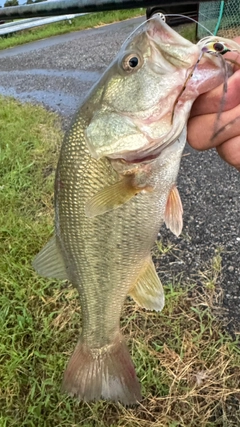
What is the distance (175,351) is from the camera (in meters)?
2.82

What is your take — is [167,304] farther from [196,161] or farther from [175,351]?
[196,161]

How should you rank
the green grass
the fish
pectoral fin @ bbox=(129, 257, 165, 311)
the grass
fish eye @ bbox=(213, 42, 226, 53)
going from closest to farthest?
fish eye @ bbox=(213, 42, 226, 53) → the fish → pectoral fin @ bbox=(129, 257, 165, 311) → the grass → the green grass

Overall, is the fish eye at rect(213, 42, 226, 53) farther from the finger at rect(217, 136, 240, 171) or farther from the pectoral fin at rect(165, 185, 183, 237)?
the pectoral fin at rect(165, 185, 183, 237)

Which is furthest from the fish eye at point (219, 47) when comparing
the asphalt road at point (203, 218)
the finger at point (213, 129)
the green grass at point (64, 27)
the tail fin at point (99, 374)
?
the green grass at point (64, 27)

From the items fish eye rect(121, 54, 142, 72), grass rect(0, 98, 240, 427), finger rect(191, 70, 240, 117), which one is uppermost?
fish eye rect(121, 54, 142, 72)

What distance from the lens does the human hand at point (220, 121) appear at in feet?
4.55

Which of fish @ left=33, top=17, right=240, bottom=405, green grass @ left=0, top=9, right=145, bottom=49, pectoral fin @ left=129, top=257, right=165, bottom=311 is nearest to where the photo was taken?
fish @ left=33, top=17, right=240, bottom=405

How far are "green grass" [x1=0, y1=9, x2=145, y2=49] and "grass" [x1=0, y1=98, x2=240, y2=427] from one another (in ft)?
45.6

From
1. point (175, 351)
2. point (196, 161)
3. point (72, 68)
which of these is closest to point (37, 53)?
point (72, 68)

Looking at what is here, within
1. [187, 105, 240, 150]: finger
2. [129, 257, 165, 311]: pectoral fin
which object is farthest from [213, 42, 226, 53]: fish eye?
[129, 257, 165, 311]: pectoral fin

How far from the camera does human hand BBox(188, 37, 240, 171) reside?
1.39 meters

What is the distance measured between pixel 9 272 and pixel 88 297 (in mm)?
1666

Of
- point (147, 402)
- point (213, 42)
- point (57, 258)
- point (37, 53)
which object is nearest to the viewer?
point (213, 42)

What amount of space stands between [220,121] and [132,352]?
5.76ft
